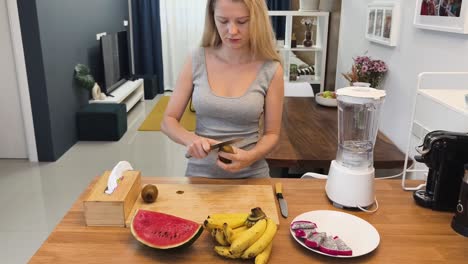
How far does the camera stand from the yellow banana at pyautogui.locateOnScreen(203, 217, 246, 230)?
112cm

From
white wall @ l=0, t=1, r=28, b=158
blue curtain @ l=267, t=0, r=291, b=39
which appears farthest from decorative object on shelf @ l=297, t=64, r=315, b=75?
white wall @ l=0, t=1, r=28, b=158

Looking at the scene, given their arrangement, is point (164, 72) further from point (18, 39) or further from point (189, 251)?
point (189, 251)

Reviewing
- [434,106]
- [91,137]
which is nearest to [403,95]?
[434,106]

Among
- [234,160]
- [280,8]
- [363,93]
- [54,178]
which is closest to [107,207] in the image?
[234,160]

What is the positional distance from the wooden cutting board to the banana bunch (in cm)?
11

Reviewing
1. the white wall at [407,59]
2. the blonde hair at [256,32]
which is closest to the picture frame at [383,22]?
the white wall at [407,59]

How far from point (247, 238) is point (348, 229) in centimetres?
34

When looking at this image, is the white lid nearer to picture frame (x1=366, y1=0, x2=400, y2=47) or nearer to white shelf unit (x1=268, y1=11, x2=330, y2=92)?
picture frame (x1=366, y1=0, x2=400, y2=47)

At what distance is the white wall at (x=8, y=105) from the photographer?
3639 mm

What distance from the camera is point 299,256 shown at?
109cm

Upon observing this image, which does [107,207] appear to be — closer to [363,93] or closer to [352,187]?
[352,187]

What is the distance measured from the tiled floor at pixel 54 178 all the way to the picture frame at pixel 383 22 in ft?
6.51

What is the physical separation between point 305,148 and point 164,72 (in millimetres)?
5204

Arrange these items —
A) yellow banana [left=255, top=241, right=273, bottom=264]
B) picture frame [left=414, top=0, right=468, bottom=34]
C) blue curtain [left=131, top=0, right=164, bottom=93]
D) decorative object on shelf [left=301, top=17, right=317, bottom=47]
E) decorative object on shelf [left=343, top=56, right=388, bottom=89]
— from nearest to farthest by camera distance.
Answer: yellow banana [left=255, top=241, right=273, bottom=264], picture frame [left=414, top=0, right=468, bottom=34], decorative object on shelf [left=343, top=56, right=388, bottom=89], decorative object on shelf [left=301, top=17, right=317, bottom=47], blue curtain [left=131, top=0, right=164, bottom=93]
